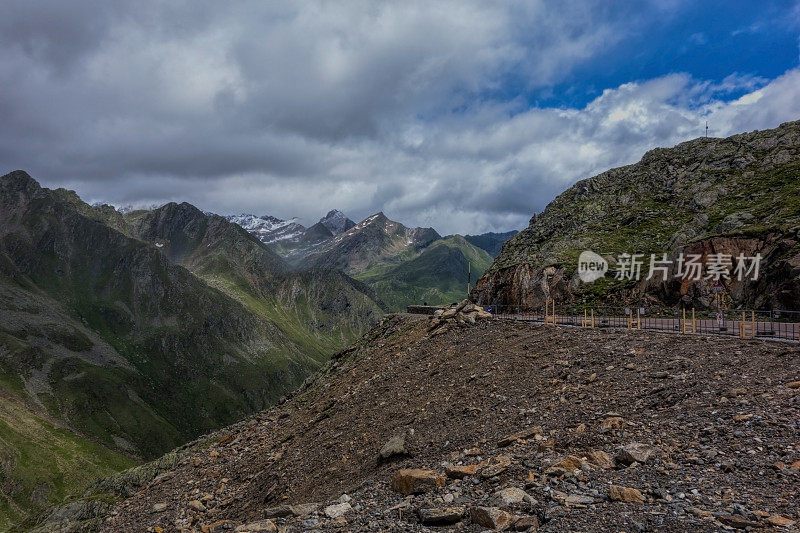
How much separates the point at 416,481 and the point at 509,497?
308 cm

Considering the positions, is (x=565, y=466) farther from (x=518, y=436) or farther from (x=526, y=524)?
(x=518, y=436)

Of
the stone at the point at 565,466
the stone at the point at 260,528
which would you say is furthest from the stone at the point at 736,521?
the stone at the point at 260,528

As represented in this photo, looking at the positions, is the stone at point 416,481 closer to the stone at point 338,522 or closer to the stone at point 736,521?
the stone at point 338,522

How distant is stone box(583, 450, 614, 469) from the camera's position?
35.3 feet

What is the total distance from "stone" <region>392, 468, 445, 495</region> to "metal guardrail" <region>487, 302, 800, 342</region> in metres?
19.5

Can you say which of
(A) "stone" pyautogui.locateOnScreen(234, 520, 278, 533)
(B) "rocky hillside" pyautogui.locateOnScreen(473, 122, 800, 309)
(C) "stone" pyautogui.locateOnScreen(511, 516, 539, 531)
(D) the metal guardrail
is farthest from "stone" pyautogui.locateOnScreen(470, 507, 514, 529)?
(B) "rocky hillside" pyautogui.locateOnScreen(473, 122, 800, 309)

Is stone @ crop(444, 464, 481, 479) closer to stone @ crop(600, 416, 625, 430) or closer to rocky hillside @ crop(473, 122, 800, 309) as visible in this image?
stone @ crop(600, 416, 625, 430)

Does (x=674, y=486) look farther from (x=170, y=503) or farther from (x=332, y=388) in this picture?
(x=332, y=388)

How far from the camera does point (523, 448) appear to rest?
12.7 meters

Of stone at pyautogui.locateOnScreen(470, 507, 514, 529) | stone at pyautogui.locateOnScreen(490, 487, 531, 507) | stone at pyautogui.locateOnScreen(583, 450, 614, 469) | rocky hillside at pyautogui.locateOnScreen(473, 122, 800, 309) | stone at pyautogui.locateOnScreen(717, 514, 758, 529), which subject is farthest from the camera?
rocky hillside at pyautogui.locateOnScreen(473, 122, 800, 309)

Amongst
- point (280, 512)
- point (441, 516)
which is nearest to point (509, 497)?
point (441, 516)

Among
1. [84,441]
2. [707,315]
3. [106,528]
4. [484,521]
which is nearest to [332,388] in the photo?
[106,528]

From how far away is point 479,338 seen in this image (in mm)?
26578

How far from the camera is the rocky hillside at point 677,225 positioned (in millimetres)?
50000
